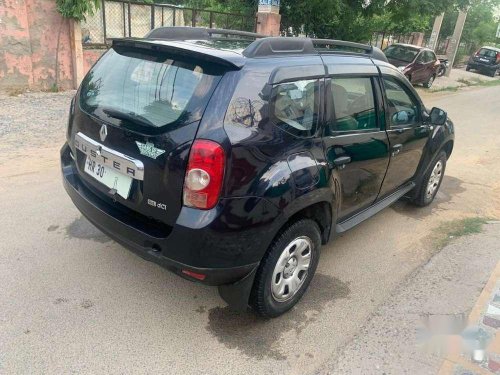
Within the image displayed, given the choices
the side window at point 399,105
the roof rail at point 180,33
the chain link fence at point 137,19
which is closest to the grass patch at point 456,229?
the side window at point 399,105

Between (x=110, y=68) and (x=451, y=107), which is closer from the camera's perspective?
(x=110, y=68)

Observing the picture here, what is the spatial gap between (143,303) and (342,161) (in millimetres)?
1683

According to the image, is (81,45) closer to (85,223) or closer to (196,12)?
(196,12)

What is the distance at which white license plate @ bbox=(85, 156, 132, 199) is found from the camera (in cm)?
258

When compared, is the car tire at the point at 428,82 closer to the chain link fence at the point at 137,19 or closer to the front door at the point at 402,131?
the chain link fence at the point at 137,19

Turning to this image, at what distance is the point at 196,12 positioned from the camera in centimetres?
1185

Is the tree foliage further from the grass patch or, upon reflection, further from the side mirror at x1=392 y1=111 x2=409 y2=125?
the grass patch

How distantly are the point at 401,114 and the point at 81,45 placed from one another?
7864mm

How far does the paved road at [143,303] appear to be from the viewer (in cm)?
248

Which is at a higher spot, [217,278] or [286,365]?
[217,278]

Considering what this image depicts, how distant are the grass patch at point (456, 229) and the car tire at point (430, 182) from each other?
369 mm

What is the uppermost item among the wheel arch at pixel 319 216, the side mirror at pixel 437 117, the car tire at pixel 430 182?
the side mirror at pixel 437 117

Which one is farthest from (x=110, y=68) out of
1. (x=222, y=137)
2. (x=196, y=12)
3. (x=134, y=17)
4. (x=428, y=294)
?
(x=196, y=12)

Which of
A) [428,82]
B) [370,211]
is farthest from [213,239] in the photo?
[428,82]
